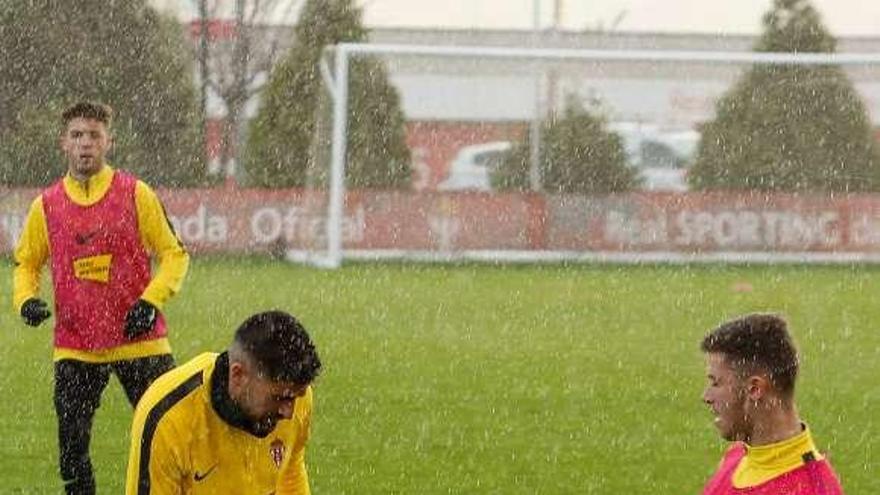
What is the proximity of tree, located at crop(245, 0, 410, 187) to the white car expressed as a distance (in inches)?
28.4

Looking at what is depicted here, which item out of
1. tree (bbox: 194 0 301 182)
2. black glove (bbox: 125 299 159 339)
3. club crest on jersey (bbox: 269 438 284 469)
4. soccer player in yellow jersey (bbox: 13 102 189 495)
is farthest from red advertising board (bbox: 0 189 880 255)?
club crest on jersey (bbox: 269 438 284 469)

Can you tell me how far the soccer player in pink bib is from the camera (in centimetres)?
471

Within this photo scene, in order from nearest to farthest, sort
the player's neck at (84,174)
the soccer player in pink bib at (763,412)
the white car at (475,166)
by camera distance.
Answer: the soccer player in pink bib at (763,412)
the player's neck at (84,174)
the white car at (475,166)

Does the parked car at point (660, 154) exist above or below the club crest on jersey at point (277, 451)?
above

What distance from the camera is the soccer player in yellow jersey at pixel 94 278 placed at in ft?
27.5

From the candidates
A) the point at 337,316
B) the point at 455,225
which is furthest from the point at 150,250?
the point at 455,225

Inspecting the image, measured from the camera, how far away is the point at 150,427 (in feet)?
17.1

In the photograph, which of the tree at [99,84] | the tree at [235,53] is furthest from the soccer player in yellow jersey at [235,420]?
the tree at [235,53]

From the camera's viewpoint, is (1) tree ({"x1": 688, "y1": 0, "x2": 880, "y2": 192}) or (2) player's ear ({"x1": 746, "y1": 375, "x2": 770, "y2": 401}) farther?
(1) tree ({"x1": 688, "y1": 0, "x2": 880, "y2": 192})

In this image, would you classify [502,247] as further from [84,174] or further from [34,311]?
[34,311]

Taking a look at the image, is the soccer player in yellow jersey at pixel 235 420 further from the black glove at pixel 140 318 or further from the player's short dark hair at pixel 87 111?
the player's short dark hair at pixel 87 111

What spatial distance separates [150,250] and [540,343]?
854cm

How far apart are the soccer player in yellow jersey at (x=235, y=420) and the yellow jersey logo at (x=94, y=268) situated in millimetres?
2997

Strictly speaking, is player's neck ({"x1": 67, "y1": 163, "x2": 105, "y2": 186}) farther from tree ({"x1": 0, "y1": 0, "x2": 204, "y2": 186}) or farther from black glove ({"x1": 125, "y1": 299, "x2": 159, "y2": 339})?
tree ({"x1": 0, "y1": 0, "x2": 204, "y2": 186})
